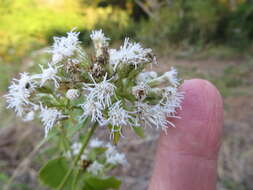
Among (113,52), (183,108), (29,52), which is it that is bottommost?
(183,108)

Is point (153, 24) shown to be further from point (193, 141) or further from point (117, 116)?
point (117, 116)

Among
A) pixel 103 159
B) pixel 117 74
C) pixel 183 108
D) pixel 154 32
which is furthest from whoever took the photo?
pixel 154 32

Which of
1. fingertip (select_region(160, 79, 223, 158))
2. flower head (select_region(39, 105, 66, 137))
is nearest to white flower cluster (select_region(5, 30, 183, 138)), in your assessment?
flower head (select_region(39, 105, 66, 137))

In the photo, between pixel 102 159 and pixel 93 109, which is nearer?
pixel 93 109

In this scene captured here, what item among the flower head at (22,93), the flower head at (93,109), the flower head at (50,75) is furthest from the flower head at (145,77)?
the flower head at (22,93)

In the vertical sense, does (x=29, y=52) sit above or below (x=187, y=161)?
above

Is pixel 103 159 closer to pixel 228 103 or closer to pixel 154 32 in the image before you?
pixel 228 103

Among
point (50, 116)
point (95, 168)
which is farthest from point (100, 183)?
point (50, 116)

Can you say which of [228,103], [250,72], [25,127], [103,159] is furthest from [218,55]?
[103,159]
